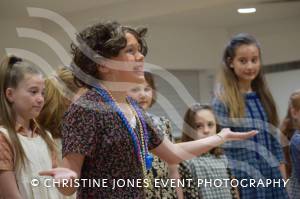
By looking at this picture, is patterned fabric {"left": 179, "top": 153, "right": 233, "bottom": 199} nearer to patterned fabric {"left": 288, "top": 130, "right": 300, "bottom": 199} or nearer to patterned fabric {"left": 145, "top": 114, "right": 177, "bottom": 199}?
patterned fabric {"left": 145, "top": 114, "right": 177, "bottom": 199}

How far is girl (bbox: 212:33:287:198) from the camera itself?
1591 mm

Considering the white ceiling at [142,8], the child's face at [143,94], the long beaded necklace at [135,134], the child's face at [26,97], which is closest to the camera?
the long beaded necklace at [135,134]

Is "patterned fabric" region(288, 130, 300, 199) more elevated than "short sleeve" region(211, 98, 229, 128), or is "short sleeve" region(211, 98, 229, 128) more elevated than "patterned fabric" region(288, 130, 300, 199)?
"short sleeve" region(211, 98, 229, 128)

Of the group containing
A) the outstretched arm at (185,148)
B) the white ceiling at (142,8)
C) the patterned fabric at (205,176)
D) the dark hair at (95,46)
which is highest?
the white ceiling at (142,8)

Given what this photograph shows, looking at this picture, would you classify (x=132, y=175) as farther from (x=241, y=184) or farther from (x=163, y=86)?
(x=163, y=86)

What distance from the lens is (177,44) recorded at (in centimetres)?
389

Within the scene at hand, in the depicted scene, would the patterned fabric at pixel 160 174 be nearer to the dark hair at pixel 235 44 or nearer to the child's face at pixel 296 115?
the dark hair at pixel 235 44

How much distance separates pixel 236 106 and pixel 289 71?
2.41 m

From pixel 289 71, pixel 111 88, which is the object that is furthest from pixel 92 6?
pixel 111 88

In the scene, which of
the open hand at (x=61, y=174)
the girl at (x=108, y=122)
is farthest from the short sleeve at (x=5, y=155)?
the open hand at (x=61, y=174)

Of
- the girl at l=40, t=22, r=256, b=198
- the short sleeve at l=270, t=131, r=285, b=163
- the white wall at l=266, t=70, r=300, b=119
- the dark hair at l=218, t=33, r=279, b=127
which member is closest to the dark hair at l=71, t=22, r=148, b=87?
the girl at l=40, t=22, r=256, b=198

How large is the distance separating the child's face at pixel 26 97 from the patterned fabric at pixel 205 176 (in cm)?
55

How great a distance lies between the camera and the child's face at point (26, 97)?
55.2 inches

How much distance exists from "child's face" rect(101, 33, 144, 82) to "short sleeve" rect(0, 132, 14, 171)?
1.27ft
